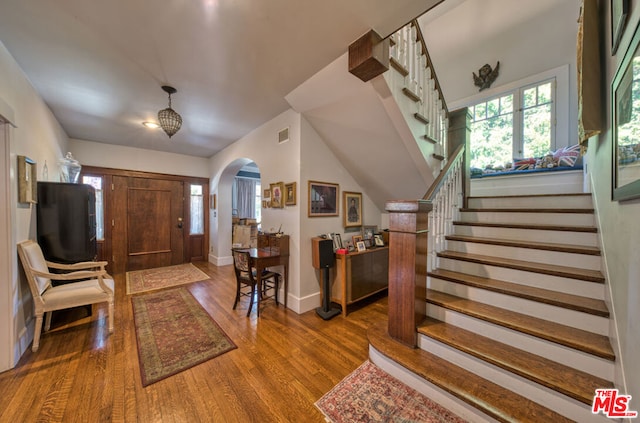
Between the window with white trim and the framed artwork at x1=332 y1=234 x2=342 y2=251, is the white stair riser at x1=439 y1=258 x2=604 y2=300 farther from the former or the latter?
the window with white trim

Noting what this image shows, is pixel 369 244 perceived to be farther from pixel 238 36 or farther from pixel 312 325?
pixel 238 36

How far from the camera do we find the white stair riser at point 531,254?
1.70m

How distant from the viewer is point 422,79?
2582 mm

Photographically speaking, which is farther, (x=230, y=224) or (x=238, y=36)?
(x=230, y=224)

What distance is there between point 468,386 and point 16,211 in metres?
3.87

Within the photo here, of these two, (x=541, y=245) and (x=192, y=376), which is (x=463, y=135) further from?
(x=192, y=376)

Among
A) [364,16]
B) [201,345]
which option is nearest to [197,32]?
[364,16]

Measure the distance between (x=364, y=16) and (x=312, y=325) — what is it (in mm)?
2933

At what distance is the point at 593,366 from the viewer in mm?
1261

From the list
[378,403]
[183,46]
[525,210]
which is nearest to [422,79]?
[525,210]

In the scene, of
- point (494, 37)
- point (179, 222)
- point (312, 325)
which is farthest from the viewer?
point (179, 222)

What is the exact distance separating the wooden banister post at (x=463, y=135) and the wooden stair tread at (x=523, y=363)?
1.63 metres

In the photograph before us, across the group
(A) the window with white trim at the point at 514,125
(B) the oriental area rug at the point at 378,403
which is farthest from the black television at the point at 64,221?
(A) the window with white trim at the point at 514,125

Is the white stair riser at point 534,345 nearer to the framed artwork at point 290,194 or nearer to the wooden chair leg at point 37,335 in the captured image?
the framed artwork at point 290,194
